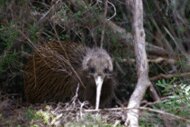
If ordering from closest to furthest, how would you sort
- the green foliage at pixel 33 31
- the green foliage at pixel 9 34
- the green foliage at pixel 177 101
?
the green foliage at pixel 177 101, the green foliage at pixel 9 34, the green foliage at pixel 33 31

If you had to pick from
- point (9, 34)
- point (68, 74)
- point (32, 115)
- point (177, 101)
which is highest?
point (9, 34)

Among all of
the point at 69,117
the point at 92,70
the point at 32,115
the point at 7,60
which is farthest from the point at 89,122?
the point at 7,60

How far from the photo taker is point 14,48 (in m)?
5.31

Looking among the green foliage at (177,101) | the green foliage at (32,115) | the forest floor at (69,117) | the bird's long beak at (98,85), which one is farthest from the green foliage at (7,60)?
the green foliage at (177,101)

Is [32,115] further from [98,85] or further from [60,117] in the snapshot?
[98,85]

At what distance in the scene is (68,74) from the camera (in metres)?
5.45

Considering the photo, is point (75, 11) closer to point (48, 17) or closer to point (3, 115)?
point (48, 17)

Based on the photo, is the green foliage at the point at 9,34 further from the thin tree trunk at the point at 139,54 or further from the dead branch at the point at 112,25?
the thin tree trunk at the point at 139,54

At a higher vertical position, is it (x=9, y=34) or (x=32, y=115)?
(x=9, y=34)

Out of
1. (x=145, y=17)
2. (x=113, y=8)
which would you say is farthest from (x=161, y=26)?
(x=113, y=8)

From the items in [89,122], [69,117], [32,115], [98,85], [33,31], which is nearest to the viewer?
[89,122]

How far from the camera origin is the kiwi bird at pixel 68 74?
518 cm

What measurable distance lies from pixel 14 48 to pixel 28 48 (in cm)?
34

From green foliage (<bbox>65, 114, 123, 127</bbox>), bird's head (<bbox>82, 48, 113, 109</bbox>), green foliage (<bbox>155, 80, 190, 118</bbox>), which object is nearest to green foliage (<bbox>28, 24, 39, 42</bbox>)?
bird's head (<bbox>82, 48, 113, 109</bbox>)
